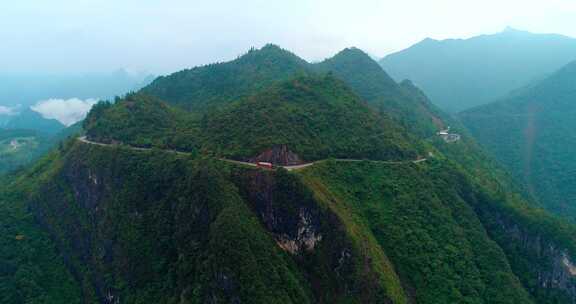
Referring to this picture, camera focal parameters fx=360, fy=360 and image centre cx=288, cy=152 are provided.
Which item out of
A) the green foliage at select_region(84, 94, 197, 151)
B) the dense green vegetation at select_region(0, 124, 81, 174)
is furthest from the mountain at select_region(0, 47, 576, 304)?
the dense green vegetation at select_region(0, 124, 81, 174)

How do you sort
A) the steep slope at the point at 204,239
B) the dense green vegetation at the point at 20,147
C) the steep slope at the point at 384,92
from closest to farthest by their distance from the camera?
1. the steep slope at the point at 204,239
2. the steep slope at the point at 384,92
3. the dense green vegetation at the point at 20,147

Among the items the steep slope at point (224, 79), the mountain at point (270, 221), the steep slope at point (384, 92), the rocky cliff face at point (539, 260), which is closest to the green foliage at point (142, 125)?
the mountain at point (270, 221)

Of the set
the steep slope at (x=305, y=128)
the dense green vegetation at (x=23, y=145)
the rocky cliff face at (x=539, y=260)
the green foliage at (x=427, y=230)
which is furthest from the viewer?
the dense green vegetation at (x=23, y=145)

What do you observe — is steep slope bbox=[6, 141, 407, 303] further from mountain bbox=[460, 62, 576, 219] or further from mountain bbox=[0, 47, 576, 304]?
mountain bbox=[460, 62, 576, 219]

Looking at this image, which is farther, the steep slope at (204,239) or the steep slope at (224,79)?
the steep slope at (224,79)

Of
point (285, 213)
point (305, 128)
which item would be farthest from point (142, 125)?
point (285, 213)

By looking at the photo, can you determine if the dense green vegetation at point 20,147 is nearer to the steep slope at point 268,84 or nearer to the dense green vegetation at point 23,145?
the dense green vegetation at point 23,145

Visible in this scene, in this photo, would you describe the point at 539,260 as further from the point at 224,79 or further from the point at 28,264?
the point at 224,79

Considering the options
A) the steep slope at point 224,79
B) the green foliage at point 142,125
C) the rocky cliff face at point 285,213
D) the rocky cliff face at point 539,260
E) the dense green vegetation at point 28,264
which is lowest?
the rocky cliff face at point 539,260
